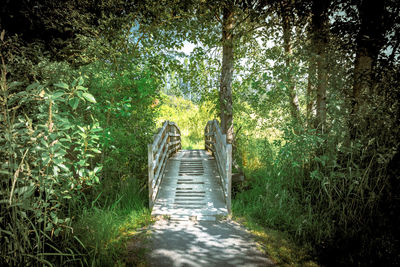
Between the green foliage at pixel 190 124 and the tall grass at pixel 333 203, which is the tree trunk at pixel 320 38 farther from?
the green foliage at pixel 190 124

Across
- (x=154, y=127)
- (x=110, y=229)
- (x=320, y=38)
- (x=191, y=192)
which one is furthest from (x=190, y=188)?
(x=320, y=38)

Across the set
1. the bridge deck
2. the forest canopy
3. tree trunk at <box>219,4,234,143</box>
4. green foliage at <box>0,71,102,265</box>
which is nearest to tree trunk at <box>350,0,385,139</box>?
the forest canopy

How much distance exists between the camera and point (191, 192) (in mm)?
5293

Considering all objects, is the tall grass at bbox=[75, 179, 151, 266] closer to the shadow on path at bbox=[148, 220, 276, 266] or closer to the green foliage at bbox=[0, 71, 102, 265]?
the green foliage at bbox=[0, 71, 102, 265]

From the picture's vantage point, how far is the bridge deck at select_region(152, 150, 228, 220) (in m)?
4.48

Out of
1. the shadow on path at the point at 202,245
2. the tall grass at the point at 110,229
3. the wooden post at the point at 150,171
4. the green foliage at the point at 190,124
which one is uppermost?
the green foliage at the point at 190,124

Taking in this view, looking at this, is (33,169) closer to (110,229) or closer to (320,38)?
(110,229)

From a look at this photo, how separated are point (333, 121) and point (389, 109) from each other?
0.75 m

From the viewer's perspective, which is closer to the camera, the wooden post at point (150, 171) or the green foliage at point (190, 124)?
the wooden post at point (150, 171)

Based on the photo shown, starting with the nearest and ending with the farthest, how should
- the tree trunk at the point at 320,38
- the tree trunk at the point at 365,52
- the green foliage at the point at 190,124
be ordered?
1. the tree trunk at the point at 365,52
2. the tree trunk at the point at 320,38
3. the green foliage at the point at 190,124

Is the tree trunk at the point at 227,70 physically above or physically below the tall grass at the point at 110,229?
above

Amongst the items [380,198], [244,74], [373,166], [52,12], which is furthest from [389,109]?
[52,12]

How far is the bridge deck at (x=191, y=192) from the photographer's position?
4484 mm

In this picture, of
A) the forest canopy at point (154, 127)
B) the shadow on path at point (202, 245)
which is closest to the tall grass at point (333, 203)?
the forest canopy at point (154, 127)
